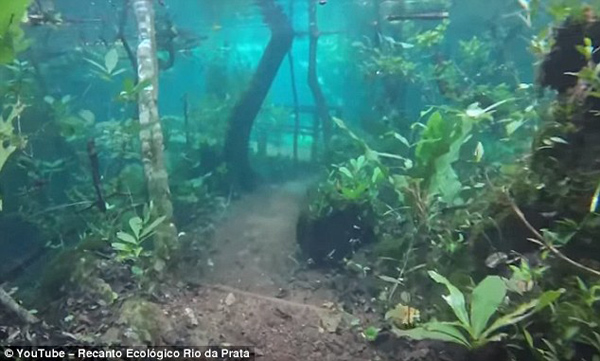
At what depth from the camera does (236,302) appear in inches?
193

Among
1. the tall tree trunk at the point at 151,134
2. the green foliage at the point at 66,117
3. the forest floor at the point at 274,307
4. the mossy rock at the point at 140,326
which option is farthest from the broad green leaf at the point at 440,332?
the green foliage at the point at 66,117

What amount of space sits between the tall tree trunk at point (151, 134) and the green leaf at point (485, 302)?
3.05 meters

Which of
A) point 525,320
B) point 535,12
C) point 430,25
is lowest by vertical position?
point 525,320

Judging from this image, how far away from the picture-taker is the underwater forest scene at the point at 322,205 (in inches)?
131

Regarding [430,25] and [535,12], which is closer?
[535,12]

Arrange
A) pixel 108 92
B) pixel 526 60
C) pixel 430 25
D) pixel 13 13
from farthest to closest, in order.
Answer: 1. pixel 108 92
2. pixel 430 25
3. pixel 526 60
4. pixel 13 13

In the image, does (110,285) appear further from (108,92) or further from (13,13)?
(108,92)

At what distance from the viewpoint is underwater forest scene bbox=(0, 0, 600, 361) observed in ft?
10.9

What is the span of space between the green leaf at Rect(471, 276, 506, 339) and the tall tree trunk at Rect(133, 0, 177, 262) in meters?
3.05

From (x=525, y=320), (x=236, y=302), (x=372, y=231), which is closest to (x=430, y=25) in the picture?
(x=372, y=231)

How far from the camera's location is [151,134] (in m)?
5.11

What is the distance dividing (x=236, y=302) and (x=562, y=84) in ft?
10.8

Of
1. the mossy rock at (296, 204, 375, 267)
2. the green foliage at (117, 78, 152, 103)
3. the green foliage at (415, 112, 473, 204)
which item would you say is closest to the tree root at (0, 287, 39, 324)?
the green foliage at (117, 78, 152, 103)

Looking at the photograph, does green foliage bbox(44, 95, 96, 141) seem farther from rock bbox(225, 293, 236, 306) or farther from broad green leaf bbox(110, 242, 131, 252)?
rock bbox(225, 293, 236, 306)
